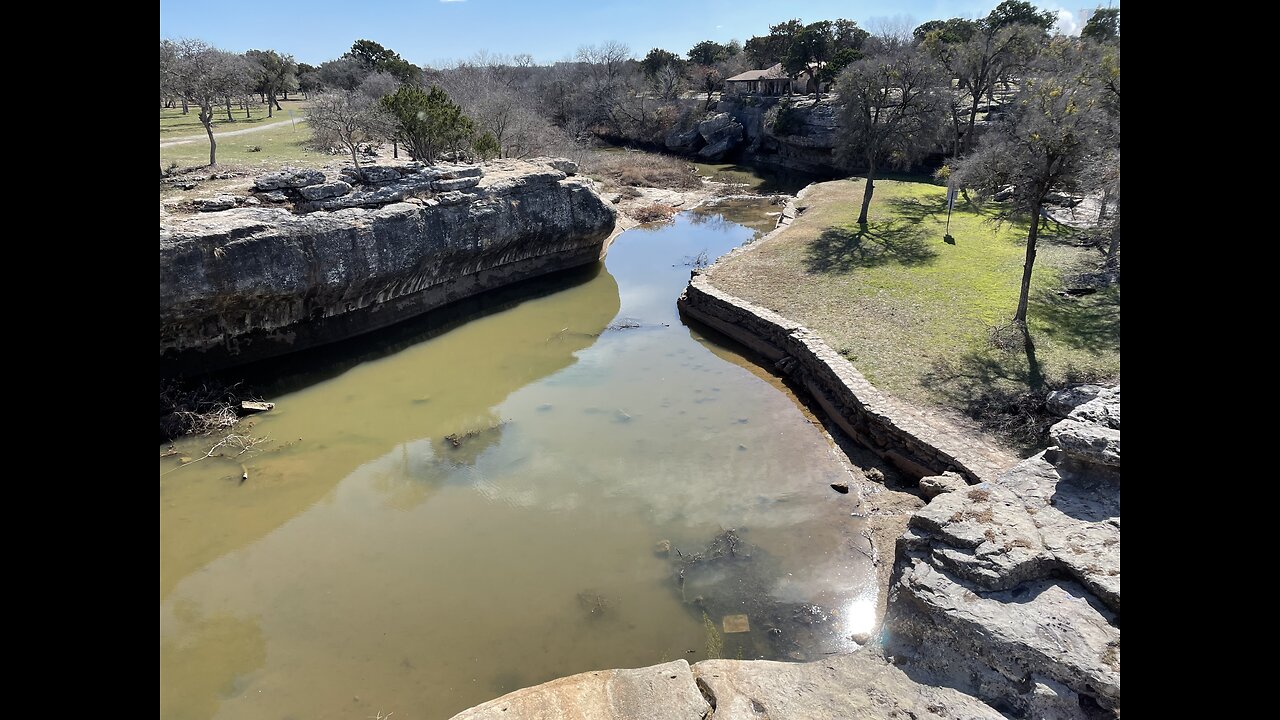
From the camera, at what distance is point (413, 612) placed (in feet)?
27.1

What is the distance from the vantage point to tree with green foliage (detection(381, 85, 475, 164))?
70.6 feet

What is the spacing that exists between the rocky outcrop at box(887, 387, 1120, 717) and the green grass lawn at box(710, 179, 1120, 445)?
3687 millimetres

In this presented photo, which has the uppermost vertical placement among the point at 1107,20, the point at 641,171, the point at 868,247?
the point at 641,171

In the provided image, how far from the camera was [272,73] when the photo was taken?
144ft

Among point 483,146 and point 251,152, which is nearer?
point 251,152

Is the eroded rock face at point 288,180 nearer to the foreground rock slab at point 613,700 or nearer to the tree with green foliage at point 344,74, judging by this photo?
the foreground rock slab at point 613,700

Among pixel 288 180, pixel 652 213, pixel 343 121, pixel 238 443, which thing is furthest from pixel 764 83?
Answer: pixel 238 443

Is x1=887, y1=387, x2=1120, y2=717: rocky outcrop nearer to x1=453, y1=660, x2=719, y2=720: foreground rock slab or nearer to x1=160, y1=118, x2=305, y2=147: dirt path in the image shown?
x1=453, y1=660, x2=719, y2=720: foreground rock slab

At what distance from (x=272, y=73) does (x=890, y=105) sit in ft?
132

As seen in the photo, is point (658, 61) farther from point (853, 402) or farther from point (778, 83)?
point (853, 402)
